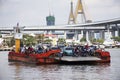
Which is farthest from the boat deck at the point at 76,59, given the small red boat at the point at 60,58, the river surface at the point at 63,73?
the river surface at the point at 63,73

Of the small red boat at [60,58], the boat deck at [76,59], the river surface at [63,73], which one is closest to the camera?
the river surface at [63,73]

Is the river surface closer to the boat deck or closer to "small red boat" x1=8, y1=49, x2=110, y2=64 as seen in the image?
the boat deck

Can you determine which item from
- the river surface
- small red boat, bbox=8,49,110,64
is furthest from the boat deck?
the river surface

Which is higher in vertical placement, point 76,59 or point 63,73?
point 76,59

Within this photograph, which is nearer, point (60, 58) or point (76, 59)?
point (76, 59)

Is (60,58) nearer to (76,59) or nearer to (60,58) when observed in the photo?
(60,58)

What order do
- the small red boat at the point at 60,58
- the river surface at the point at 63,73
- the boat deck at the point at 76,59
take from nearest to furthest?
the river surface at the point at 63,73, the boat deck at the point at 76,59, the small red boat at the point at 60,58

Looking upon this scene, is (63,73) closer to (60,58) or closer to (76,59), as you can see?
(76,59)

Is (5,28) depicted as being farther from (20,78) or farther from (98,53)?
(20,78)

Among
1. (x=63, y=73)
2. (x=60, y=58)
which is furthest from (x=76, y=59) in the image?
(x=63, y=73)

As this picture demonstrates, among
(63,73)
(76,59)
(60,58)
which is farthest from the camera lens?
(60,58)

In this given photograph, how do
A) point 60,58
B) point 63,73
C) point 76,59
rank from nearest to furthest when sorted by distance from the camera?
point 63,73 → point 76,59 → point 60,58

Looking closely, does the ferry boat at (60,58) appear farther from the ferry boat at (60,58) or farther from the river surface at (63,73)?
the river surface at (63,73)

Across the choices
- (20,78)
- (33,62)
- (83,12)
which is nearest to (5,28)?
(83,12)
